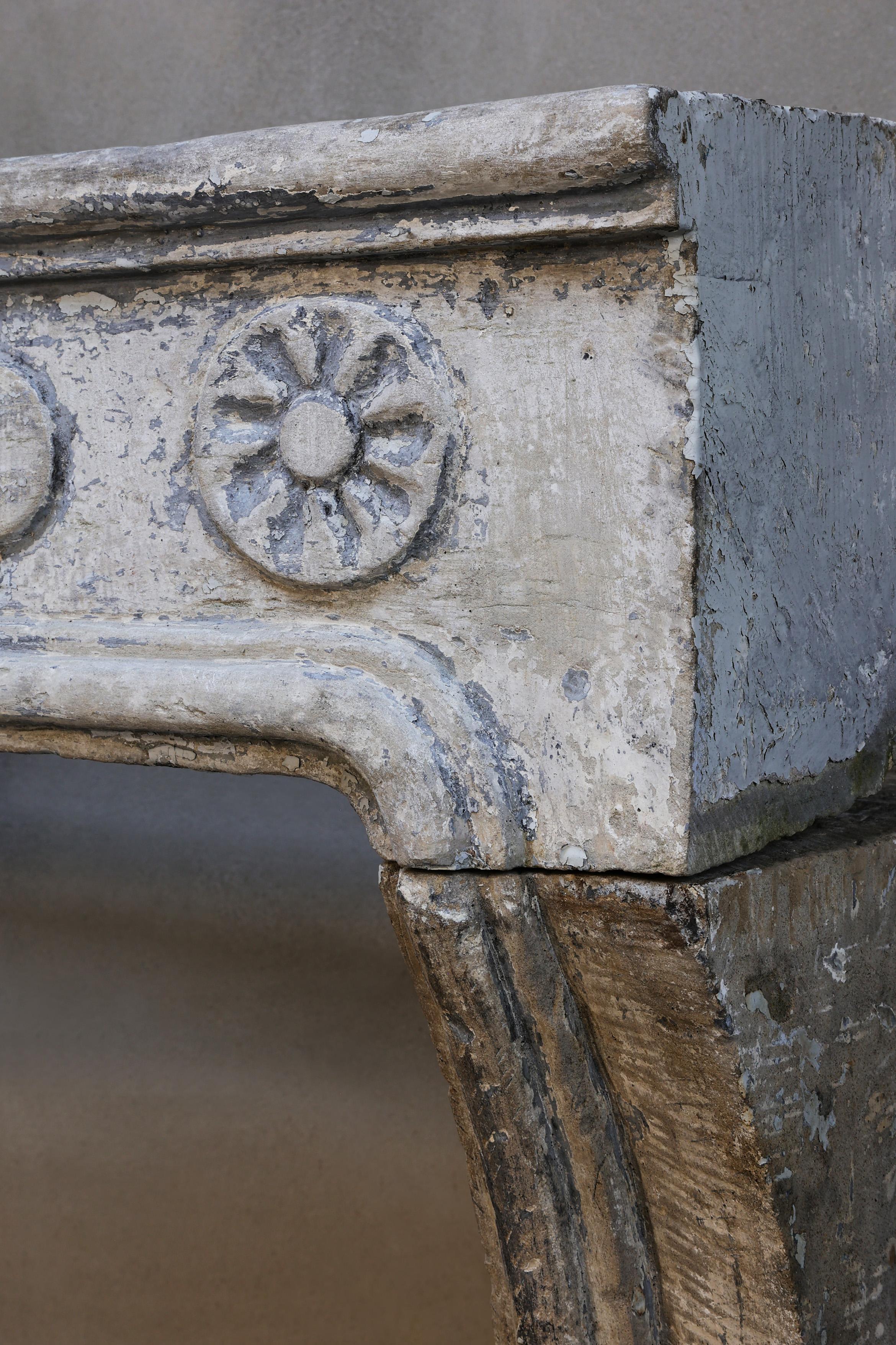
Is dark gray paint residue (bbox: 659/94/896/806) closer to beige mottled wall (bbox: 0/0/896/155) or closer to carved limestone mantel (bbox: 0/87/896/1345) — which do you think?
carved limestone mantel (bbox: 0/87/896/1345)

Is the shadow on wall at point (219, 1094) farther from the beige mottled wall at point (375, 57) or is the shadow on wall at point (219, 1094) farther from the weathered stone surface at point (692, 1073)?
the beige mottled wall at point (375, 57)

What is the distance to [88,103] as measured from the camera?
63.1 inches

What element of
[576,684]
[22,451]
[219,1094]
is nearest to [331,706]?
[576,684]

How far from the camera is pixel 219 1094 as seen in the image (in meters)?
1.64

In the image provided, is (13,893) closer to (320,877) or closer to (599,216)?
(320,877)

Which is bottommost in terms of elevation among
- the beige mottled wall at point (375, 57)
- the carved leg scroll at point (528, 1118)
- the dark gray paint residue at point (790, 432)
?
the carved leg scroll at point (528, 1118)

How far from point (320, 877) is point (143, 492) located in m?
0.82

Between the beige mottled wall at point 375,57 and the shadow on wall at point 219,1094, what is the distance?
34.4 inches

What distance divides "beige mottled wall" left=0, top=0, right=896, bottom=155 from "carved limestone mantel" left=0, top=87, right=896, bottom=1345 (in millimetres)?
527

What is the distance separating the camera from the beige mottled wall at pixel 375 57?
1355 millimetres

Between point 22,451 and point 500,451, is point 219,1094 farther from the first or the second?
point 500,451

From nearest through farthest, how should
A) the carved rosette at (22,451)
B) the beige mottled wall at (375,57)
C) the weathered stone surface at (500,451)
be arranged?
the weathered stone surface at (500,451) → the carved rosette at (22,451) → the beige mottled wall at (375,57)

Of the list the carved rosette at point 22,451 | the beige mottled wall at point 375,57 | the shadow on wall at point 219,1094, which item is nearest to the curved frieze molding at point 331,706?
the carved rosette at point 22,451

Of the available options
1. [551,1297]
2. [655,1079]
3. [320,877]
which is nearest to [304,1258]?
[320,877]
